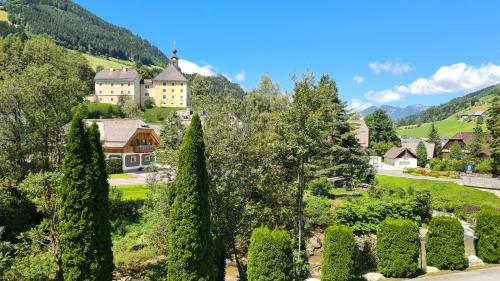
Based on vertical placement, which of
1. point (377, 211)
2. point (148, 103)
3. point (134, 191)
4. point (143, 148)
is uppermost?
point (148, 103)

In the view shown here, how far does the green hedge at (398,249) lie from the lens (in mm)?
16422

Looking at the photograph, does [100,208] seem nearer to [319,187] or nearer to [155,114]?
[319,187]

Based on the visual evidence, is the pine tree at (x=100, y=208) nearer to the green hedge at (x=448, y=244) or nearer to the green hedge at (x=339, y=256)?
the green hedge at (x=339, y=256)

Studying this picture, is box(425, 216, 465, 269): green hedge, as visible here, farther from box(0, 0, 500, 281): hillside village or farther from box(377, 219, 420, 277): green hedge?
box(377, 219, 420, 277): green hedge

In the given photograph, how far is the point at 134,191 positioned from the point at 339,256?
19124 millimetres

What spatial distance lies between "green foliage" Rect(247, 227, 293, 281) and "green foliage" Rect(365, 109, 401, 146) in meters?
68.0

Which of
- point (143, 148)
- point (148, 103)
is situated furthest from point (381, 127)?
point (148, 103)

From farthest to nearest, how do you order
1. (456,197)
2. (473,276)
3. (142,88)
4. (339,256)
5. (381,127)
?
(142,88), (381,127), (456,197), (473,276), (339,256)

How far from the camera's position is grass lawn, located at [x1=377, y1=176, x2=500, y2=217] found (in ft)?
115

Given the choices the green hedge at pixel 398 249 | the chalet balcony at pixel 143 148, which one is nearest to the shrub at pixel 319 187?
the green hedge at pixel 398 249

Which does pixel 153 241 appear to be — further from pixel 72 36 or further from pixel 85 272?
pixel 72 36

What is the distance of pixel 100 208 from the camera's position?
1359cm

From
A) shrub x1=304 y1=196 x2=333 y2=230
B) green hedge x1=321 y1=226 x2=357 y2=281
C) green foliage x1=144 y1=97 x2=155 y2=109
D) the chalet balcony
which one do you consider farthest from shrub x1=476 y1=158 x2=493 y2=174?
green foliage x1=144 y1=97 x2=155 y2=109


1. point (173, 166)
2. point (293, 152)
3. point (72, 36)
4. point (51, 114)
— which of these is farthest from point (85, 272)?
point (72, 36)
